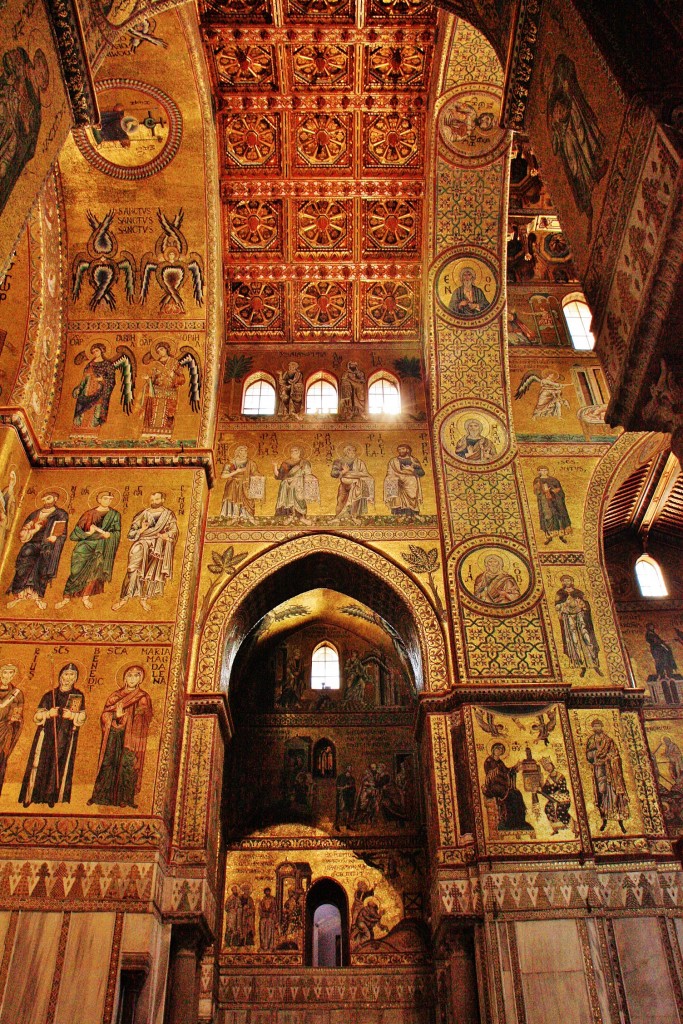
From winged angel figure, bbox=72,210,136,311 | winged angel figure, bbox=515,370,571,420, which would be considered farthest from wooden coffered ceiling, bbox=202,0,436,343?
winged angel figure, bbox=515,370,571,420

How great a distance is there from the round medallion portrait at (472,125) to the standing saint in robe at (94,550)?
24.0 ft

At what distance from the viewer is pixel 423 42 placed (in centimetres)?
1248

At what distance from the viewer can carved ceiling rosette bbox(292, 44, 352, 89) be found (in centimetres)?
1255

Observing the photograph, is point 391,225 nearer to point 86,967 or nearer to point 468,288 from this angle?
point 468,288

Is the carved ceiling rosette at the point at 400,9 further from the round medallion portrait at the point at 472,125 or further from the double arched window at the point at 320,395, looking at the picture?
the double arched window at the point at 320,395

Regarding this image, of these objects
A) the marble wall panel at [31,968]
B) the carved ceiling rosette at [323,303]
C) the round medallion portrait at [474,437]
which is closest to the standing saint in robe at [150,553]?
the marble wall panel at [31,968]

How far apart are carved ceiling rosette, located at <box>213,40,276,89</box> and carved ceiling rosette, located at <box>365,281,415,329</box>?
3.46 meters

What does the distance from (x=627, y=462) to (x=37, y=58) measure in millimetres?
9915

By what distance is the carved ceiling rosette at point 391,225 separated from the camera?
13930 millimetres

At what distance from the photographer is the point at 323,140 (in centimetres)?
1340

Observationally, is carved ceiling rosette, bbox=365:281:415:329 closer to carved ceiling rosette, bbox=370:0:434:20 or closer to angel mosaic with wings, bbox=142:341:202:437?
angel mosaic with wings, bbox=142:341:202:437

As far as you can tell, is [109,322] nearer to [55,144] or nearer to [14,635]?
[14,635]

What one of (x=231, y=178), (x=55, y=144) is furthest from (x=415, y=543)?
(x=55, y=144)

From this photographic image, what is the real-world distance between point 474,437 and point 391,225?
12.6ft
